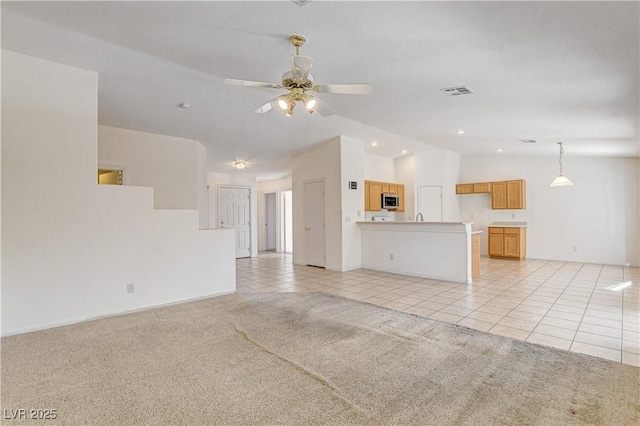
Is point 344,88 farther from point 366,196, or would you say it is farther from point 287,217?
point 287,217

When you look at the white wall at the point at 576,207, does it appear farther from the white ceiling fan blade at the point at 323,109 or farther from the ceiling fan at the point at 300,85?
the ceiling fan at the point at 300,85

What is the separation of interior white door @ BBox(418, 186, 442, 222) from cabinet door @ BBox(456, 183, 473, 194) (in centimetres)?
72

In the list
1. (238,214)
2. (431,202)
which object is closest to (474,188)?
(431,202)

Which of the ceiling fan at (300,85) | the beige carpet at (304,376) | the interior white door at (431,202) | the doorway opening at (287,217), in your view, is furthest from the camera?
the doorway opening at (287,217)

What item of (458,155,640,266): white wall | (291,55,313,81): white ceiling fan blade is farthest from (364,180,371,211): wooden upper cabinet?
(291,55,313,81): white ceiling fan blade

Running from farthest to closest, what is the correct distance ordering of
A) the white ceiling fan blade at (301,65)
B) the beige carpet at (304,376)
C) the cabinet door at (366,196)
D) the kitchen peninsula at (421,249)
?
the cabinet door at (366,196) < the kitchen peninsula at (421,249) < the white ceiling fan blade at (301,65) < the beige carpet at (304,376)

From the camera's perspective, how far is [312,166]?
728cm

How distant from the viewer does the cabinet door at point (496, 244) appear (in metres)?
8.08

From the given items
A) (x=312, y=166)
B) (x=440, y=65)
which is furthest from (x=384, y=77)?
(x=312, y=166)

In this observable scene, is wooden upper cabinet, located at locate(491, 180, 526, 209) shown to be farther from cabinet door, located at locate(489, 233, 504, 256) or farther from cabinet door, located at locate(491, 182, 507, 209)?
cabinet door, located at locate(489, 233, 504, 256)

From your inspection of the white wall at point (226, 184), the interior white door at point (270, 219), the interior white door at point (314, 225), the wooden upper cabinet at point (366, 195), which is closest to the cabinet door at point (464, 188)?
the wooden upper cabinet at point (366, 195)

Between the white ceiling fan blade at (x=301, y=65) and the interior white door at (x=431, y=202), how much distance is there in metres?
6.74

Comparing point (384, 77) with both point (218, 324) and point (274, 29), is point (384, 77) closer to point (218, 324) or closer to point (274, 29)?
point (274, 29)

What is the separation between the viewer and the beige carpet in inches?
74.8
